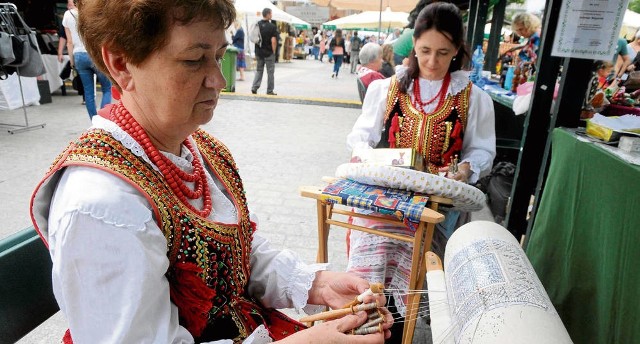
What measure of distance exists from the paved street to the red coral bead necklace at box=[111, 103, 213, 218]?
1616 millimetres

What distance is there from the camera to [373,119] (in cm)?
233

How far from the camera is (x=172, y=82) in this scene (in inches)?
35.5

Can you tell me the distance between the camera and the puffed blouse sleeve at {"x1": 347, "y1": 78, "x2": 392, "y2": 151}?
7.52 feet

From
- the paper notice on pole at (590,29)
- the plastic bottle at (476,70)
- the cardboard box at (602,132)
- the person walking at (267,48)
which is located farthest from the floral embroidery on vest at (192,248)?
the person walking at (267,48)

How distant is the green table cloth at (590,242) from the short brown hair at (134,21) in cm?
116

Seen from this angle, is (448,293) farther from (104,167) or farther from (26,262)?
(26,262)

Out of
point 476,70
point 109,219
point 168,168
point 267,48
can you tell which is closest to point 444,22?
point 168,168

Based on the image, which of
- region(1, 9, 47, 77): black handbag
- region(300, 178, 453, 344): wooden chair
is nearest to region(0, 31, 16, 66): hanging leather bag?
region(1, 9, 47, 77): black handbag

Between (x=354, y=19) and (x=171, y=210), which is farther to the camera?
(x=354, y=19)

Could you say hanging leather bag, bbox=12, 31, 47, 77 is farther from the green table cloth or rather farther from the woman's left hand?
the green table cloth

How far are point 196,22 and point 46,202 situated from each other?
0.49 m

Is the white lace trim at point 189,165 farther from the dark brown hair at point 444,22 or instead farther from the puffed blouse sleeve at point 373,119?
the dark brown hair at point 444,22

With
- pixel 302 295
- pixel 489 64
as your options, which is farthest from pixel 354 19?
pixel 302 295

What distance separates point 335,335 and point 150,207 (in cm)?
51
